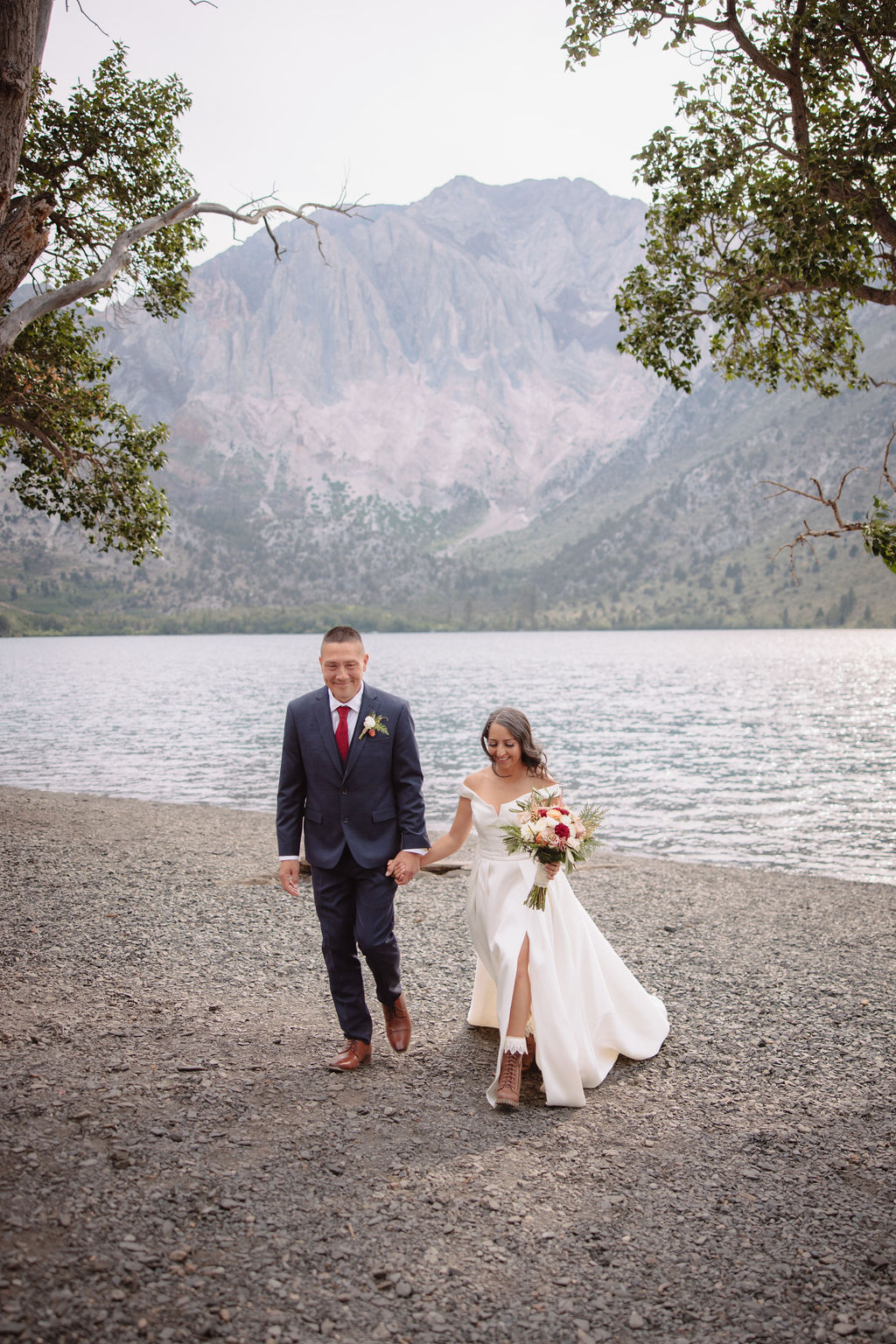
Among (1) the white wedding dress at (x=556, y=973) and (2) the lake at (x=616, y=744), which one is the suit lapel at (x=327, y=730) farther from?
(2) the lake at (x=616, y=744)

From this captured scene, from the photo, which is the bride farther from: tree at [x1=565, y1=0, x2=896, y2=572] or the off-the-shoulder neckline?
tree at [x1=565, y1=0, x2=896, y2=572]

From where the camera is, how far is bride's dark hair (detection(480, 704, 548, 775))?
639cm

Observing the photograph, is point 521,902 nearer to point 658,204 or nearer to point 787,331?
point 787,331

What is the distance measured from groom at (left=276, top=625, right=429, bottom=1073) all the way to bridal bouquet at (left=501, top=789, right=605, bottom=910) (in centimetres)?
67

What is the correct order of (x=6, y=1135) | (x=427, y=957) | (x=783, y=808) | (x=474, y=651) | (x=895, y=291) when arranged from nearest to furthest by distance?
(x=6, y=1135) → (x=895, y=291) → (x=427, y=957) → (x=783, y=808) → (x=474, y=651)

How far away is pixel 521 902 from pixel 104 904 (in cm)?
694

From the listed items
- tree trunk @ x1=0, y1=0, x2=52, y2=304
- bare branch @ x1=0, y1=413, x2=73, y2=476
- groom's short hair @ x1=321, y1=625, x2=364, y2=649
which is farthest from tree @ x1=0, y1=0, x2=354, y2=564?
groom's short hair @ x1=321, y1=625, x2=364, y2=649

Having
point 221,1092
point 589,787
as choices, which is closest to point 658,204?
point 221,1092

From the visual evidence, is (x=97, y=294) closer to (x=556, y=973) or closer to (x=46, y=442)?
(x=46, y=442)

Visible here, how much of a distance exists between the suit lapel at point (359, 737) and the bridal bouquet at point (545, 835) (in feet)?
3.85

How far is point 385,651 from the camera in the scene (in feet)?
613

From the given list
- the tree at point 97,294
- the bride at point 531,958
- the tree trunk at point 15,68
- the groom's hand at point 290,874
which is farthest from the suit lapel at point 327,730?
the tree at point 97,294

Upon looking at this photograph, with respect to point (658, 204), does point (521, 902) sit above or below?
below

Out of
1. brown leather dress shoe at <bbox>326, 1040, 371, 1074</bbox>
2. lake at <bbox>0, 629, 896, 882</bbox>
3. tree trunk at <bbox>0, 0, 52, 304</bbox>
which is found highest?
tree trunk at <bbox>0, 0, 52, 304</bbox>
